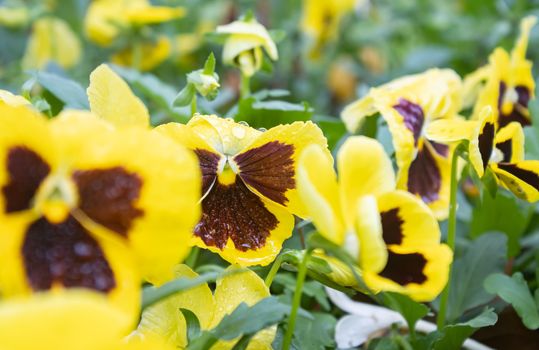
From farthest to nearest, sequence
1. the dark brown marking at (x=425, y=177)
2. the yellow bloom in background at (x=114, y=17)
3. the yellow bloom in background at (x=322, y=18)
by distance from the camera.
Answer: the yellow bloom in background at (x=322, y=18)
the yellow bloom in background at (x=114, y=17)
the dark brown marking at (x=425, y=177)

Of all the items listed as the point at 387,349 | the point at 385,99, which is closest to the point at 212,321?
the point at 387,349

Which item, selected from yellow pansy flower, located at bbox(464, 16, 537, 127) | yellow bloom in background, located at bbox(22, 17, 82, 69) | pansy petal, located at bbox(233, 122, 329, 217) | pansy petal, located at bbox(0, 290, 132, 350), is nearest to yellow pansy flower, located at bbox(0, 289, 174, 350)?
pansy petal, located at bbox(0, 290, 132, 350)

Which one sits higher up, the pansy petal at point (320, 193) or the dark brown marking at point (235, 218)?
the pansy petal at point (320, 193)

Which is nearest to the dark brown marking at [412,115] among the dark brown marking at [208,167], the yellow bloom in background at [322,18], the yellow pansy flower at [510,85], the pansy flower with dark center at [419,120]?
the pansy flower with dark center at [419,120]

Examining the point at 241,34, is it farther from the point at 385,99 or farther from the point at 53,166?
the point at 53,166

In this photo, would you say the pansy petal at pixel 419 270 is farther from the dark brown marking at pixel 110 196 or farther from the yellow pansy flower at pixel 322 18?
the yellow pansy flower at pixel 322 18

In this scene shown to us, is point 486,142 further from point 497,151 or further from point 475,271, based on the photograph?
point 475,271
